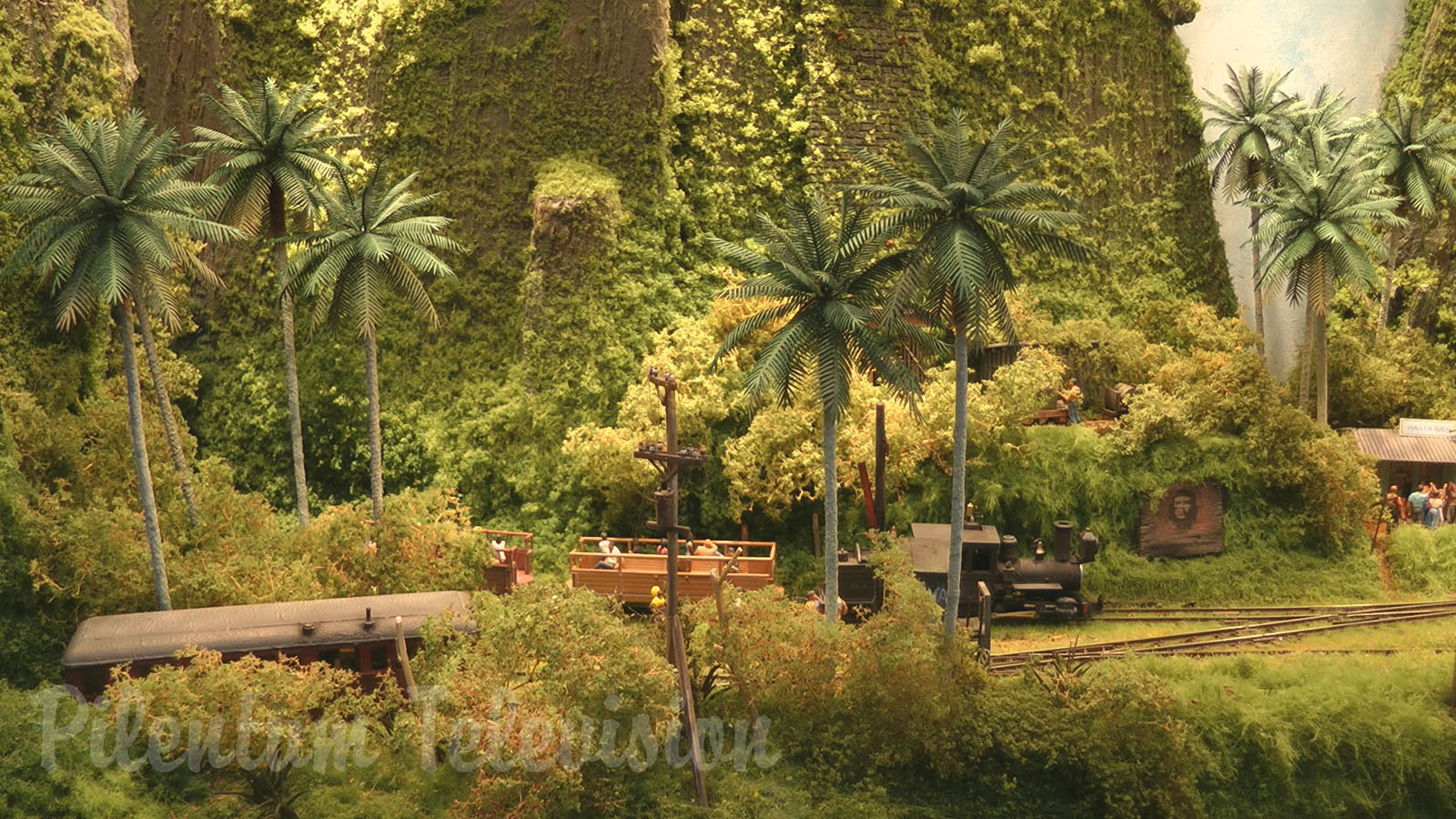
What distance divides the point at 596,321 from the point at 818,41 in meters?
11.2

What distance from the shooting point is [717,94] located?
42.4 m

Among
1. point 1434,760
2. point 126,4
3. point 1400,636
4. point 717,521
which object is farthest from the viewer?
point 126,4

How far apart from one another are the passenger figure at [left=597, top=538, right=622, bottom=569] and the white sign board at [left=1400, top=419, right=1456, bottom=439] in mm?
22540

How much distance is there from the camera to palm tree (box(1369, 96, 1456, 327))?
41094mm

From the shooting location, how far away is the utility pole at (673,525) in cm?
2523

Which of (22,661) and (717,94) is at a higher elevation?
(717,94)

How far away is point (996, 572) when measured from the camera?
1318 inches

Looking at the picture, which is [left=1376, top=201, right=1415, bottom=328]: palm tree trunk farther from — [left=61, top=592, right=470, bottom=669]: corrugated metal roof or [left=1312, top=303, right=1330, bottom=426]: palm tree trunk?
[left=61, top=592, right=470, bottom=669]: corrugated metal roof

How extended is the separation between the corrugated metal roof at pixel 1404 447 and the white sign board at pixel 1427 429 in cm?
12

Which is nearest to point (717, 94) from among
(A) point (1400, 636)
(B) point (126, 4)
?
(B) point (126, 4)

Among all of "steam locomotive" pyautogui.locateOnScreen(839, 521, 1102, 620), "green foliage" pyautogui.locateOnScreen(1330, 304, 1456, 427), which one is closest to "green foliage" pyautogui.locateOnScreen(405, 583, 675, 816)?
"steam locomotive" pyautogui.locateOnScreen(839, 521, 1102, 620)

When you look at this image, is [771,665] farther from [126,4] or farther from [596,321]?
[126,4]

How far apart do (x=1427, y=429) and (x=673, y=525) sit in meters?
24.7

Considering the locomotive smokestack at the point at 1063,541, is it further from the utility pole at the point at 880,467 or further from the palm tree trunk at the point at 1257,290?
the palm tree trunk at the point at 1257,290
